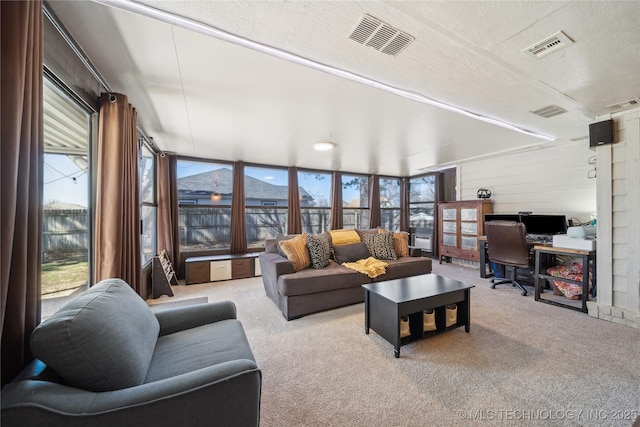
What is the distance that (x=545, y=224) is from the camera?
3936 millimetres

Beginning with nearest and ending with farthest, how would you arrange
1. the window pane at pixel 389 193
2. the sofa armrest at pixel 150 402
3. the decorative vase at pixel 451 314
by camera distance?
1. the sofa armrest at pixel 150 402
2. the decorative vase at pixel 451 314
3. the window pane at pixel 389 193

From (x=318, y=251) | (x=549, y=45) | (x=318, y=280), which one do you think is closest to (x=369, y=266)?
(x=318, y=251)

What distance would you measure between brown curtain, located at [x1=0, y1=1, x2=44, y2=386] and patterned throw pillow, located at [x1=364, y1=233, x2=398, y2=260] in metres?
3.48

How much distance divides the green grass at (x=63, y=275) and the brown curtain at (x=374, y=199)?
5.78 metres

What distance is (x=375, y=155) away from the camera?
4527mm

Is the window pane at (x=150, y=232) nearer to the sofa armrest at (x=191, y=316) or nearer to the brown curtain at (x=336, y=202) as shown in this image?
the sofa armrest at (x=191, y=316)

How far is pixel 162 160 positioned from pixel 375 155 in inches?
155

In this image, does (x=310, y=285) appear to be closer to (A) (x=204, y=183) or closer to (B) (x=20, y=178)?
(B) (x=20, y=178)

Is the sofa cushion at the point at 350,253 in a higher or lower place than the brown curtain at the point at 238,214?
lower

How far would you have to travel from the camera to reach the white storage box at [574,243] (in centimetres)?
283

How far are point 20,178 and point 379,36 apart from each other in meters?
1.89

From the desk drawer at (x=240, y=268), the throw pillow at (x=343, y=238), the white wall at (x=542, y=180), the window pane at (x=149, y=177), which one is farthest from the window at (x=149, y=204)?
the white wall at (x=542, y=180)

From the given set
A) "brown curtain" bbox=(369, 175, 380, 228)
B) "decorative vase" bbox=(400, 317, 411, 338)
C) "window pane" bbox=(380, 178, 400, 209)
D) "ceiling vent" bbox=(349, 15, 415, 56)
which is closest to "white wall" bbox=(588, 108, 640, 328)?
"decorative vase" bbox=(400, 317, 411, 338)

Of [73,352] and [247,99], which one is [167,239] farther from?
[73,352]
